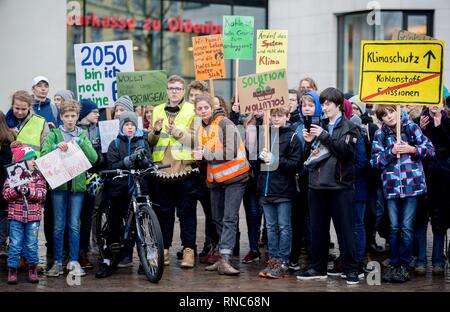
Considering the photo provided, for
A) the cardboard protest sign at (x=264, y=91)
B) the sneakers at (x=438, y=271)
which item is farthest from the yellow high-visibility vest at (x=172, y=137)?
the sneakers at (x=438, y=271)

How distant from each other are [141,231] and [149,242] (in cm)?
20

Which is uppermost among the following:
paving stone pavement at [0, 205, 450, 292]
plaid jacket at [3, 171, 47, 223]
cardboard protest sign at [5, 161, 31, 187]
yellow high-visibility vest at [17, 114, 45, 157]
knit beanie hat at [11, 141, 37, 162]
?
yellow high-visibility vest at [17, 114, 45, 157]

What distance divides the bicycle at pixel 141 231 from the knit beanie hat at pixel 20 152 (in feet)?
2.77

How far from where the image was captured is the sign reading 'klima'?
8914mm

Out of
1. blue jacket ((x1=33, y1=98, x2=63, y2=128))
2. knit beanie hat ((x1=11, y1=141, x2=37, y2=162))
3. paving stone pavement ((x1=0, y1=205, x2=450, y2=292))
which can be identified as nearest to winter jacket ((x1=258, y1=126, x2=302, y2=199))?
paving stone pavement ((x1=0, y1=205, x2=450, y2=292))

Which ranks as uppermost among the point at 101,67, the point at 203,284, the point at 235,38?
the point at 235,38

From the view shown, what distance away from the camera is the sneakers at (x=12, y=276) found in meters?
8.61

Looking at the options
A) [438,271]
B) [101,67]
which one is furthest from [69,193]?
[438,271]

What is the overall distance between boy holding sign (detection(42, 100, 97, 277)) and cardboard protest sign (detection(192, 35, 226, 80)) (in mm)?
2780

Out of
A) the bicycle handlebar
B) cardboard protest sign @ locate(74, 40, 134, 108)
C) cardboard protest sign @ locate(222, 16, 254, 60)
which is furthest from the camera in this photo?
cardboard protest sign @ locate(222, 16, 254, 60)

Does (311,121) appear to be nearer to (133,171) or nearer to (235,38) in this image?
(133,171)

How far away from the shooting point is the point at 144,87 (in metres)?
10.1

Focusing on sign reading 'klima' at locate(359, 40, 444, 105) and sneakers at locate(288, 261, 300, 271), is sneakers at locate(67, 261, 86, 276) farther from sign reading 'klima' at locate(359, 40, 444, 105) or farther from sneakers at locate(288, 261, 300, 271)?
sign reading 'klima' at locate(359, 40, 444, 105)

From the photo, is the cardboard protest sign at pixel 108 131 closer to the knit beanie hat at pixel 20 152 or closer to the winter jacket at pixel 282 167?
the knit beanie hat at pixel 20 152
